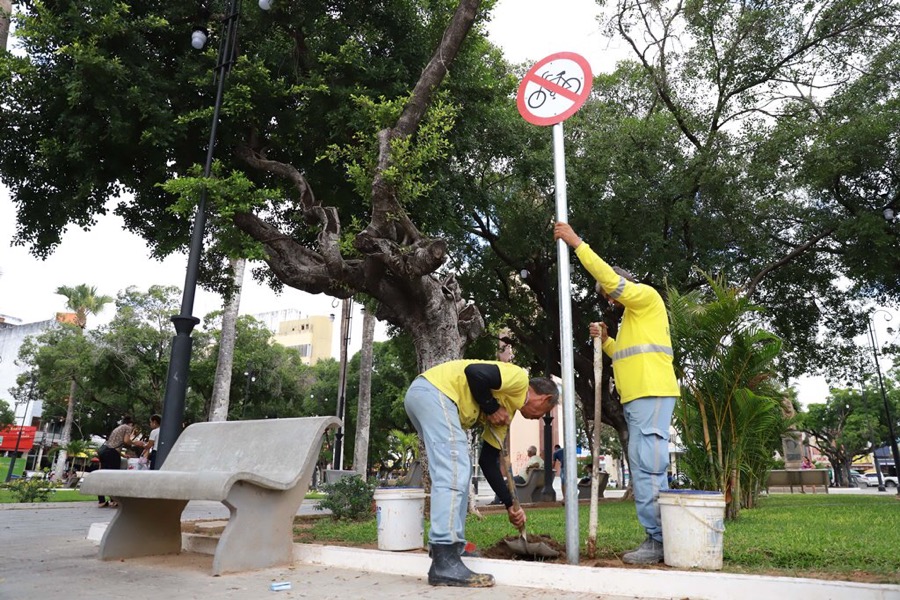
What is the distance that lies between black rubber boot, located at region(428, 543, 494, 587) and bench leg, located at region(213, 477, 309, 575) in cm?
129

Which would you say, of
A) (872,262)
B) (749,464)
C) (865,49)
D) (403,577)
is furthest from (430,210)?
(865,49)

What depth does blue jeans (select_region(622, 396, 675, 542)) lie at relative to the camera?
4137mm

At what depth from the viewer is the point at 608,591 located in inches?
137

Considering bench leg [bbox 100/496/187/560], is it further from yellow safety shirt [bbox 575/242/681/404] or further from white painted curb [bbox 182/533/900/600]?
yellow safety shirt [bbox 575/242/681/404]

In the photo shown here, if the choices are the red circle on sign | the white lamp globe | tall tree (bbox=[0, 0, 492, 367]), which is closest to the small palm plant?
tall tree (bbox=[0, 0, 492, 367])

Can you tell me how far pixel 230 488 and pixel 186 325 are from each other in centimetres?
372

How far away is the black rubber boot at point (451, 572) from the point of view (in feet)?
12.1

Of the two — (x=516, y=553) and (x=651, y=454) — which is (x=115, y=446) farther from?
(x=651, y=454)

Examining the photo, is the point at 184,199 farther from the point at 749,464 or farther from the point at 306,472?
the point at 749,464

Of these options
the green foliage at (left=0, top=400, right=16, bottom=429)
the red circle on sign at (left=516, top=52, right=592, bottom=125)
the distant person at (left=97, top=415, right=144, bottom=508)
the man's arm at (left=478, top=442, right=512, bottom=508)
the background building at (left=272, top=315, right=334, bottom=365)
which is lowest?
the man's arm at (left=478, top=442, right=512, bottom=508)

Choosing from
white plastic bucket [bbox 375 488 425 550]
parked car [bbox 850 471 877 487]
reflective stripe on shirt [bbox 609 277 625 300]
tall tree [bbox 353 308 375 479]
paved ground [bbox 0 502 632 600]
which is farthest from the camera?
parked car [bbox 850 471 877 487]

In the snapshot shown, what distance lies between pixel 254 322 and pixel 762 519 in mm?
30296

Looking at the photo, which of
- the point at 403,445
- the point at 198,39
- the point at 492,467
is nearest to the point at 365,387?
the point at 198,39

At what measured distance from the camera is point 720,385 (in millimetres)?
7281
